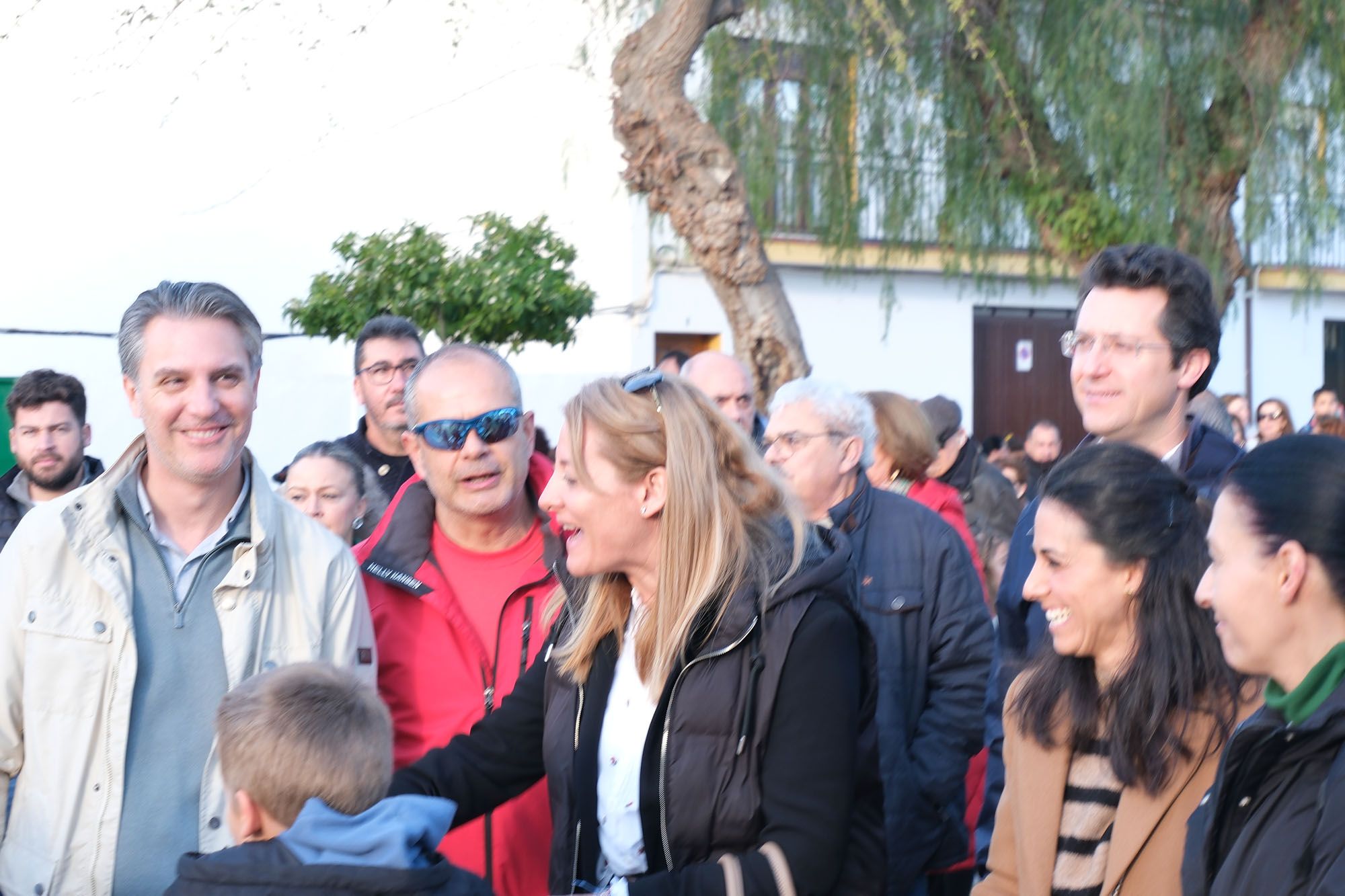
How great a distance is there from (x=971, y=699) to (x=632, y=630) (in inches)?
59.9

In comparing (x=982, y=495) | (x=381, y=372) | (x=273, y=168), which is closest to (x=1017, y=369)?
(x=273, y=168)

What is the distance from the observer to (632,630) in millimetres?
2688

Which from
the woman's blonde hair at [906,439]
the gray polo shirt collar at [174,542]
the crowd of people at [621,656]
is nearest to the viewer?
the crowd of people at [621,656]

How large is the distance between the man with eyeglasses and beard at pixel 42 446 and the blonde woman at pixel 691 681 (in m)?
3.79

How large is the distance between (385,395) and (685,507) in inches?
117

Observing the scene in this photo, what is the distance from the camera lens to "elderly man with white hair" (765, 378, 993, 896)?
380 centimetres

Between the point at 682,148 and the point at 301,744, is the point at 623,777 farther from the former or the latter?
the point at 682,148

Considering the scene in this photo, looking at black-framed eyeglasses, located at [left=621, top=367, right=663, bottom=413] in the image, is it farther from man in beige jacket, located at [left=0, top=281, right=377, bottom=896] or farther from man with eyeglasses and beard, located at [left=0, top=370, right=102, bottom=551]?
man with eyeglasses and beard, located at [left=0, top=370, right=102, bottom=551]

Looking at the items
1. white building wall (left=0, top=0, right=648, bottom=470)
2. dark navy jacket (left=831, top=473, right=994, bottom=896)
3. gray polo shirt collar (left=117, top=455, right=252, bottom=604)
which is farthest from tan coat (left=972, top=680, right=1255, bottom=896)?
white building wall (left=0, top=0, right=648, bottom=470)

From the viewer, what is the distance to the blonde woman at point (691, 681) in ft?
7.78

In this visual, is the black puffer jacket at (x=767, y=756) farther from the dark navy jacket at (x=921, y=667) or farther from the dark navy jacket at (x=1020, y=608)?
the dark navy jacket at (x=921, y=667)

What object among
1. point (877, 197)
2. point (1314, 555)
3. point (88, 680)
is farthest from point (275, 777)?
point (877, 197)

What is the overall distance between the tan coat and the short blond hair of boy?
1155 mm

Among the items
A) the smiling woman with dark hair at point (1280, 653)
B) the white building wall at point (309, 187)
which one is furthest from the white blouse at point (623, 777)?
the white building wall at point (309, 187)
